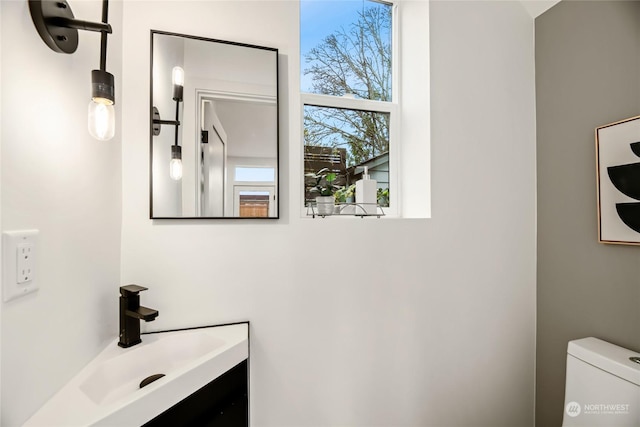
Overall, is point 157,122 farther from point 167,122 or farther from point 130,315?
point 130,315

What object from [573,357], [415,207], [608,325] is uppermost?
[415,207]

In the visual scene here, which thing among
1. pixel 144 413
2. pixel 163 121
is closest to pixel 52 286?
pixel 144 413

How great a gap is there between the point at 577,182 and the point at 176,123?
173 centimetres

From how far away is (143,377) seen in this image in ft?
2.93

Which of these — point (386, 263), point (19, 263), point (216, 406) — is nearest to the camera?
point (19, 263)

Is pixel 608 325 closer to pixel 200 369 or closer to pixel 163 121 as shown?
pixel 200 369

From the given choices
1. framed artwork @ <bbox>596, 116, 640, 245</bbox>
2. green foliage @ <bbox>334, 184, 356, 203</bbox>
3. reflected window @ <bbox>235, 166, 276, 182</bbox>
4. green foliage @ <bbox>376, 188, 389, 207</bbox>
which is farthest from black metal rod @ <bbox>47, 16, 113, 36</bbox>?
framed artwork @ <bbox>596, 116, 640, 245</bbox>

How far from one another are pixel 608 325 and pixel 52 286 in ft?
6.34

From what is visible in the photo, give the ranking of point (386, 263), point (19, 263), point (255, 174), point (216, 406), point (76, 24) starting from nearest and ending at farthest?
point (19, 263)
point (76, 24)
point (216, 406)
point (255, 174)
point (386, 263)

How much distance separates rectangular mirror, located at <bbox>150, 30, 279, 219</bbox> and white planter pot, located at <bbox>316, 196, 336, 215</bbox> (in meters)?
0.23

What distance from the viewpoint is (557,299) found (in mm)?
1447

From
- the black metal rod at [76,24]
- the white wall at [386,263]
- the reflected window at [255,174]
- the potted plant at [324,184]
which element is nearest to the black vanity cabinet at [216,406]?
the white wall at [386,263]

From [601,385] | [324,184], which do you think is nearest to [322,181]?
[324,184]

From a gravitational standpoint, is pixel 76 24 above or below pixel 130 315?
above
